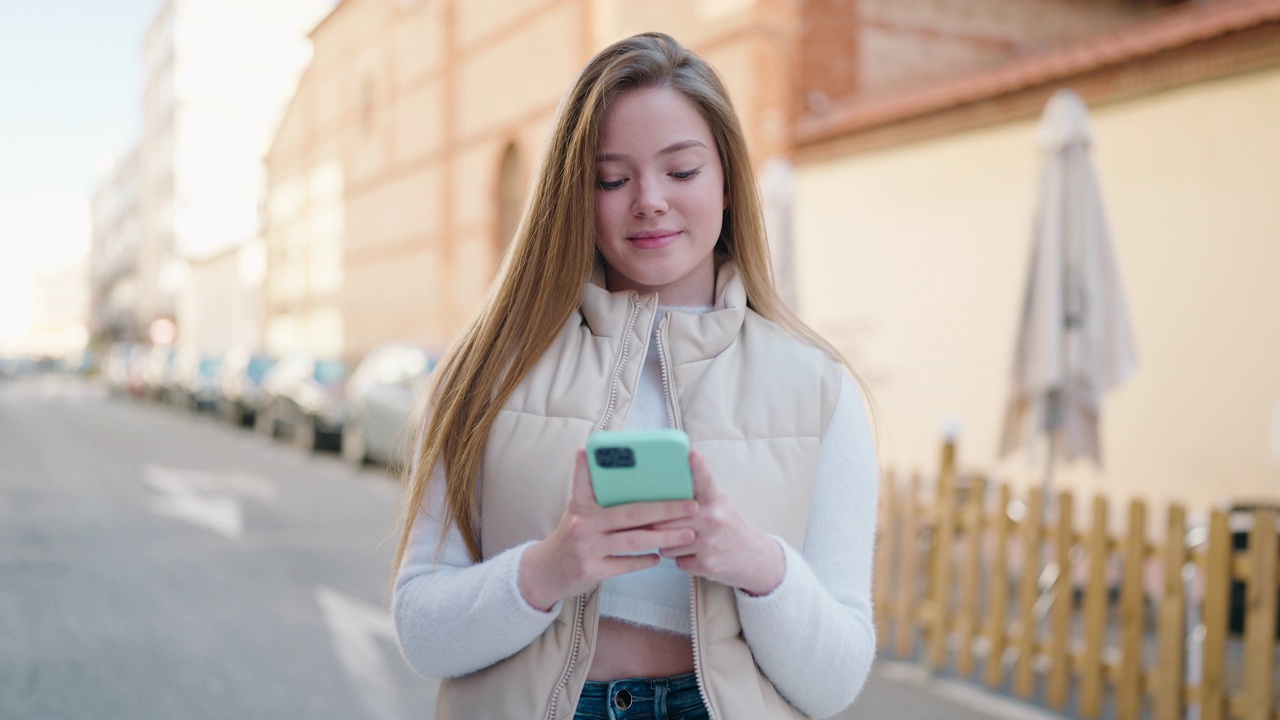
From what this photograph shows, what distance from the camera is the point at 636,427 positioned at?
1571mm

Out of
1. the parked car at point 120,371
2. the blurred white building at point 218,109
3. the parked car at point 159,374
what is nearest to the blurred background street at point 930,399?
the parked car at point 159,374

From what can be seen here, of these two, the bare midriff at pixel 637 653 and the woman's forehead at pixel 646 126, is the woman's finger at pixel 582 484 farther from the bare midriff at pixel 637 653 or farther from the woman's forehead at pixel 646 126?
the woman's forehead at pixel 646 126

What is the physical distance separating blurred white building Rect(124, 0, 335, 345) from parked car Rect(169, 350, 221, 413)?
23163 millimetres

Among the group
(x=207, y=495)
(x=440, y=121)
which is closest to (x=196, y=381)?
(x=440, y=121)

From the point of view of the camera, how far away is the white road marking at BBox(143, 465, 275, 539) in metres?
9.82

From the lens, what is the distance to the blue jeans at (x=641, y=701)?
1.52 m

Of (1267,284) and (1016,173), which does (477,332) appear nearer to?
(1267,284)

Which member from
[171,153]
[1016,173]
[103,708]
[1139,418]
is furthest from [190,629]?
[171,153]

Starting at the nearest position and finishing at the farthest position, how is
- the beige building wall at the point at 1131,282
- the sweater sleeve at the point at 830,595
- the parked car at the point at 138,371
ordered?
the sweater sleeve at the point at 830,595, the beige building wall at the point at 1131,282, the parked car at the point at 138,371

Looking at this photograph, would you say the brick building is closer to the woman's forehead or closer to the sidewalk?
the woman's forehead

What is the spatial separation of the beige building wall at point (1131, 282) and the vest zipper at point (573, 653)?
493 centimetres

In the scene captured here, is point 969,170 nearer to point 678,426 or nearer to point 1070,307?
point 1070,307

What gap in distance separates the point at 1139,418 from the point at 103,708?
786 centimetres

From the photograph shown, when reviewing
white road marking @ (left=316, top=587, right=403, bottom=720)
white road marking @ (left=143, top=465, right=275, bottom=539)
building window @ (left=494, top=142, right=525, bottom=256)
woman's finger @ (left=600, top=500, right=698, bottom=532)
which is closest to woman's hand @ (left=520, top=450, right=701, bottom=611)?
woman's finger @ (left=600, top=500, right=698, bottom=532)
